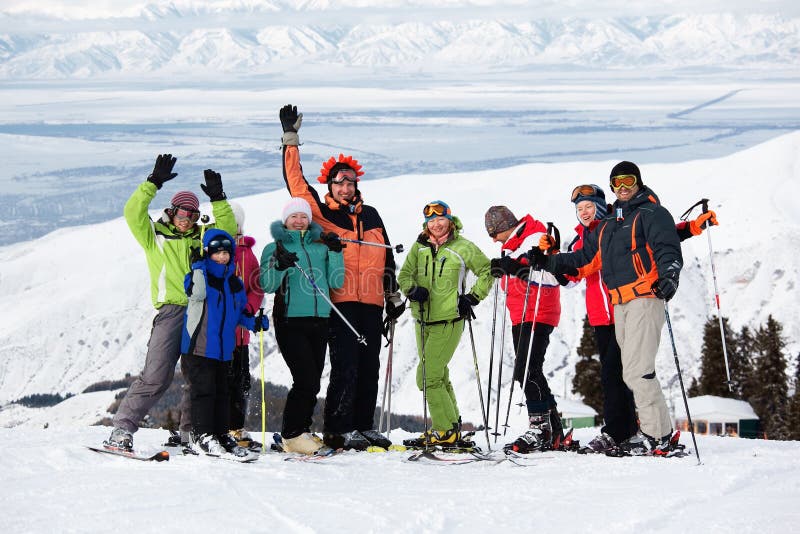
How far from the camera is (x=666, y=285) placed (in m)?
6.99

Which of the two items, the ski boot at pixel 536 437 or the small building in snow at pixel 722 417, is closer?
the ski boot at pixel 536 437

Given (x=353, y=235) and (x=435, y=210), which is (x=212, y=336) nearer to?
(x=353, y=235)

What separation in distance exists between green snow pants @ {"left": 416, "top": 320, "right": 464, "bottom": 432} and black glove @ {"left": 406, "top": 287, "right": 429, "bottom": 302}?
29cm

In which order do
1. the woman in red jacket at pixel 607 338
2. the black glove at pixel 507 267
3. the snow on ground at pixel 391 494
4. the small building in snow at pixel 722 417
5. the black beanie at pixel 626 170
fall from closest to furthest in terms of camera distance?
the snow on ground at pixel 391 494
the black beanie at pixel 626 170
the woman in red jacket at pixel 607 338
the black glove at pixel 507 267
the small building in snow at pixel 722 417

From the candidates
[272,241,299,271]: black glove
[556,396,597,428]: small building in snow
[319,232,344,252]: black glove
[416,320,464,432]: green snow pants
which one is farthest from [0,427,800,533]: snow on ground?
[556,396,597,428]: small building in snow

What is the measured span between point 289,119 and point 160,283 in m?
Result: 1.68

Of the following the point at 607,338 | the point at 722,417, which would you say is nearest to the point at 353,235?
the point at 607,338

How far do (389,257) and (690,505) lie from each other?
3.37 metres

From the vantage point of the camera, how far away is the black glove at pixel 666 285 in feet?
22.9

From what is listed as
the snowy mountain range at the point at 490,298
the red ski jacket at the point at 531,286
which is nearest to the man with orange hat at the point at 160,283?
the red ski jacket at the point at 531,286

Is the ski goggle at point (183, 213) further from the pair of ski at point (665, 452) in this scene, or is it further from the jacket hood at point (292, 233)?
the pair of ski at point (665, 452)

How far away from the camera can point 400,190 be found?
571ft

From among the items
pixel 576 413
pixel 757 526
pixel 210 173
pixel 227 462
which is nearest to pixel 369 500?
A: pixel 227 462

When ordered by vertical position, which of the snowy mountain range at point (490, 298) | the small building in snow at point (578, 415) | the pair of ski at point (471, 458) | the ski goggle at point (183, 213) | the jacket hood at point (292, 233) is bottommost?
the pair of ski at point (471, 458)
